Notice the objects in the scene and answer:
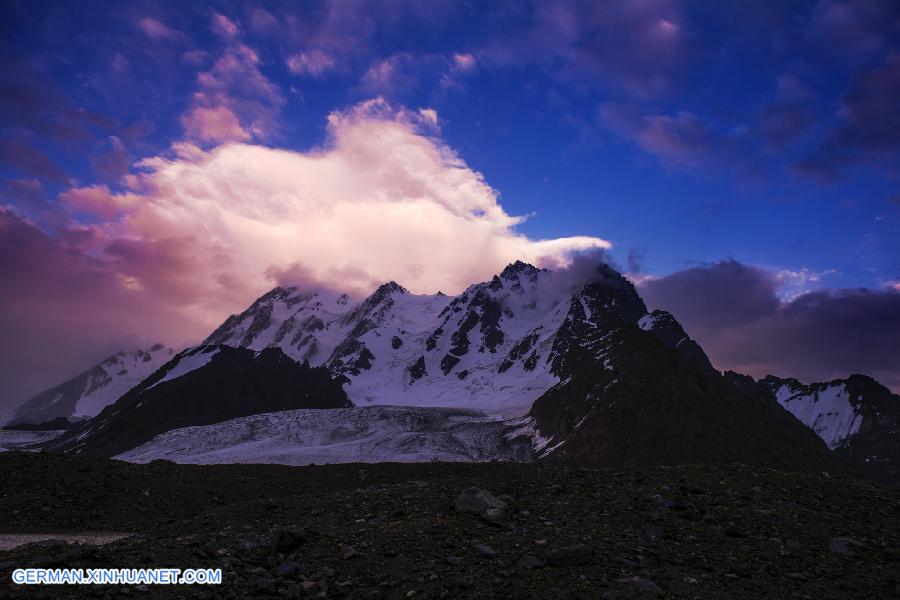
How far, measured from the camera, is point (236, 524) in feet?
69.6

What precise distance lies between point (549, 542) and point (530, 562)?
182 centimetres

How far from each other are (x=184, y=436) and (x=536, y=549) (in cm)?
15984

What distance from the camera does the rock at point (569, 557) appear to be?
15289mm

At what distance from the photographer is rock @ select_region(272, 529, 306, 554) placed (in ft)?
53.8

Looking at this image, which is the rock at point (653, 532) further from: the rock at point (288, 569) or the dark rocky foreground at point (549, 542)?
the rock at point (288, 569)

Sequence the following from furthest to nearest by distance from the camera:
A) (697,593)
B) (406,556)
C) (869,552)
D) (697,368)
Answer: (697,368) → (869,552) → (406,556) → (697,593)

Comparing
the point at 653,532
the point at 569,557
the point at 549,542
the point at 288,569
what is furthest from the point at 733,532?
the point at 288,569

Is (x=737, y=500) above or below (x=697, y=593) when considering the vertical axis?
above

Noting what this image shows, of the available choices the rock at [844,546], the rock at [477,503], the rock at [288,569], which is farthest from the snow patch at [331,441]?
the rock at [288,569]

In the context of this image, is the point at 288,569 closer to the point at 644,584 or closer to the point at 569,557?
the point at 569,557

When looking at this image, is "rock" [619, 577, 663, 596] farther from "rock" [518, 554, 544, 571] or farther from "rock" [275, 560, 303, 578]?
"rock" [275, 560, 303, 578]

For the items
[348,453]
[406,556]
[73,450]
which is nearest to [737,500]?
[406,556]

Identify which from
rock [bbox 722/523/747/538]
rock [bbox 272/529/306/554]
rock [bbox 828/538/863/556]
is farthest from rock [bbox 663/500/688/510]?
rock [bbox 272/529/306/554]

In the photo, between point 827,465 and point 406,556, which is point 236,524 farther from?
point 827,465
